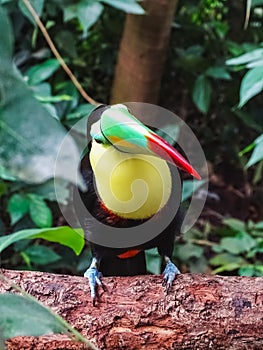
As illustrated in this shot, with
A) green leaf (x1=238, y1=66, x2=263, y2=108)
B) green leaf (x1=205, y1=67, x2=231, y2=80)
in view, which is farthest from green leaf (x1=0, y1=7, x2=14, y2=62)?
green leaf (x1=205, y1=67, x2=231, y2=80)

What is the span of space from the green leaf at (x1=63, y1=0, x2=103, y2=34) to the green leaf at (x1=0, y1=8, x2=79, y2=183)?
0.96m

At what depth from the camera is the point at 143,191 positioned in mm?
919

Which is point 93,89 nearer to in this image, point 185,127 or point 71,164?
point 185,127

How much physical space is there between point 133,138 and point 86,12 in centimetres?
69

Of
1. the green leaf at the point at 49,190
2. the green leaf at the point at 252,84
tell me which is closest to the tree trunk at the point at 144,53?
the green leaf at the point at 49,190

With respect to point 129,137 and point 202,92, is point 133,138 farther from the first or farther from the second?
point 202,92

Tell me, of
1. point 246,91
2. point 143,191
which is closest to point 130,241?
point 143,191

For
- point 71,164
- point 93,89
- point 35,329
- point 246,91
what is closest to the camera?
point 35,329

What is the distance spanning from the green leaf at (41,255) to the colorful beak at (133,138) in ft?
2.54

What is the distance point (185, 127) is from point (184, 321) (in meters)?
1.40

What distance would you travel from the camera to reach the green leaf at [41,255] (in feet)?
5.37

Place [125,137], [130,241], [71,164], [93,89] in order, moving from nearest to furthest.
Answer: [71,164] → [125,137] → [130,241] → [93,89]

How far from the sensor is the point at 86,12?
4.69 feet

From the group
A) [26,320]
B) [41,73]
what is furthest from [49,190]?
[26,320]
